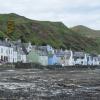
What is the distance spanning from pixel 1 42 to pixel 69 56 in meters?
53.8

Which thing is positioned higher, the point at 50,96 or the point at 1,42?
the point at 1,42

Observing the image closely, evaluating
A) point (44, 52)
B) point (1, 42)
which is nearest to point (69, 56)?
point (44, 52)

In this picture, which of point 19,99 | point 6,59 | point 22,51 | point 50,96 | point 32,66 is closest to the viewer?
point 19,99

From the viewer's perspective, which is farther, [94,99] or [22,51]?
[22,51]

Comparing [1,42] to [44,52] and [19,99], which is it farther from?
[19,99]

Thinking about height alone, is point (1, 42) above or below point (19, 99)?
above

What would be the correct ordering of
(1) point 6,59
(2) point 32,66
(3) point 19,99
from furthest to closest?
1. (1) point 6,59
2. (2) point 32,66
3. (3) point 19,99

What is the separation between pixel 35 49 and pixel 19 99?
135m

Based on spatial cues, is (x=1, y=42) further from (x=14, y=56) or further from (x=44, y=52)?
(x=44, y=52)

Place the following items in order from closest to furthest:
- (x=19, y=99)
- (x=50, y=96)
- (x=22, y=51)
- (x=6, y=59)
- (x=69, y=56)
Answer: (x=19, y=99) < (x=50, y=96) < (x=6, y=59) < (x=22, y=51) < (x=69, y=56)

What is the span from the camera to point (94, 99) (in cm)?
3734

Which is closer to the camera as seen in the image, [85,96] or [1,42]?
[85,96]

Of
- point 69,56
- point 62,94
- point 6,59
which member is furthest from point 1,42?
point 62,94

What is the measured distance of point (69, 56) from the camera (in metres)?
192
